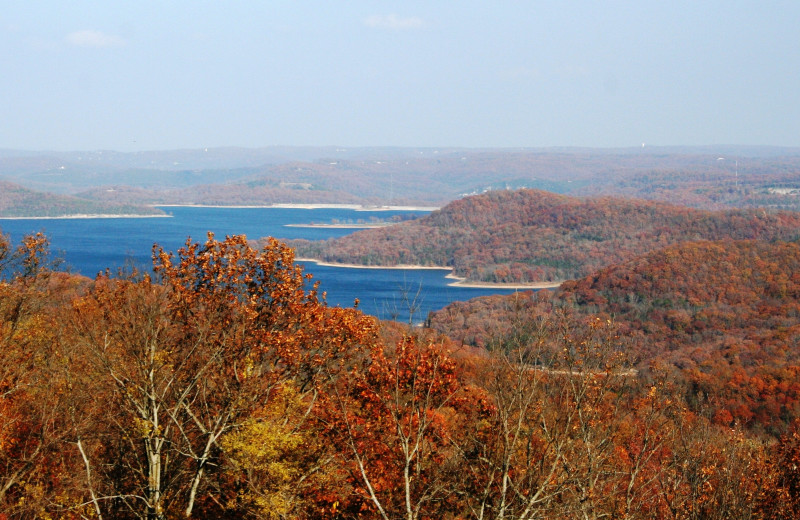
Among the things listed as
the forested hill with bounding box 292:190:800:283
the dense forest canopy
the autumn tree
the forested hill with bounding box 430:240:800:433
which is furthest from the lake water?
the dense forest canopy

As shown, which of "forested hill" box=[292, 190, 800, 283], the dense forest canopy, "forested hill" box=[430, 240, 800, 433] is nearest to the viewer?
the dense forest canopy

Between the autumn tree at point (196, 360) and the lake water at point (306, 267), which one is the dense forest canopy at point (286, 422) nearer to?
the autumn tree at point (196, 360)

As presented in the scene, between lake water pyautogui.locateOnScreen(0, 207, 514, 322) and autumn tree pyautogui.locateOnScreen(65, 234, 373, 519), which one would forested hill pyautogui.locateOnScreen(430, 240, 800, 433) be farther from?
autumn tree pyautogui.locateOnScreen(65, 234, 373, 519)

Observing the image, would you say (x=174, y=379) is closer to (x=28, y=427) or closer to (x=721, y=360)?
(x=28, y=427)

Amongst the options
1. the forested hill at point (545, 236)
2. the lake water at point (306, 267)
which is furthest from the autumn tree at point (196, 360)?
the forested hill at point (545, 236)

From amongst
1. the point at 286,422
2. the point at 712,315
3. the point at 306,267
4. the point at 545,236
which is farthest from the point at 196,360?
the point at 545,236

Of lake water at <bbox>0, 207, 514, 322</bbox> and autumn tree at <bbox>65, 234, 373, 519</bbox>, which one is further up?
autumn tree at <bbox>65, 234, 373, 519</bbox>

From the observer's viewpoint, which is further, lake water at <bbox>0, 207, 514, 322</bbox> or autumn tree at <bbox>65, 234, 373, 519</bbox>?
lake water at <bbox>0, 207, 514, 322</bbox>
